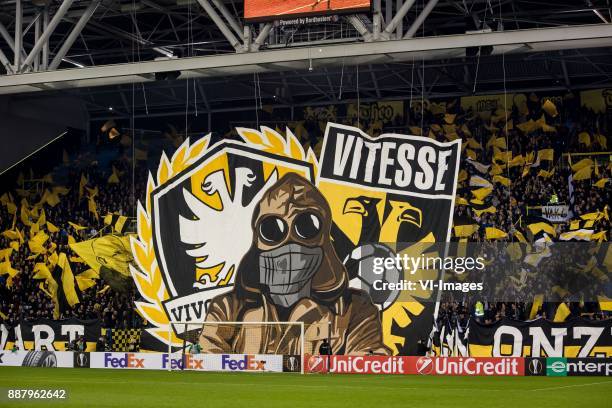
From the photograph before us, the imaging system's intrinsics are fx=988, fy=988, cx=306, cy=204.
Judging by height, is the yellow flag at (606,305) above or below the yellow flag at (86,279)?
below

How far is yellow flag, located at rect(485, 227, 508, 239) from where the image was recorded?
2855cm

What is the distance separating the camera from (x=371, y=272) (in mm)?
27891

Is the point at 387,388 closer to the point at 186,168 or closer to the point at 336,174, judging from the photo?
the point at 336,174

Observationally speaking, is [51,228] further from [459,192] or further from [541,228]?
[541,228]

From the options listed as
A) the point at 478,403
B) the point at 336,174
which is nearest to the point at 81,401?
the point at 478,403

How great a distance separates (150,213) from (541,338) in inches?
494

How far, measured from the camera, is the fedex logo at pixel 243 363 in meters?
25.8

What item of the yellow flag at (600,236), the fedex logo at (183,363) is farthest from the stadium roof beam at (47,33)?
the yellow flag at (600,236)

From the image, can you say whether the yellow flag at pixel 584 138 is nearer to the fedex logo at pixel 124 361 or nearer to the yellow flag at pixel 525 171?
the yellow flag at pixel 525 171

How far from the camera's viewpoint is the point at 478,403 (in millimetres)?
14836

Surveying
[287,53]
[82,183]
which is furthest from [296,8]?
[82,183]

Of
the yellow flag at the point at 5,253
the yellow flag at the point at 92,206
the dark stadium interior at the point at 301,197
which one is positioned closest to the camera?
the dark stadium interior at the point at 301,197

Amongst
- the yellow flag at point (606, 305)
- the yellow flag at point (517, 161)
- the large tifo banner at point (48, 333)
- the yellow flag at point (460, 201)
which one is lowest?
the large tifo banner at point (48, 333)

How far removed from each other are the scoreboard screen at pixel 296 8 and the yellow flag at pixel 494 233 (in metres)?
9.39
